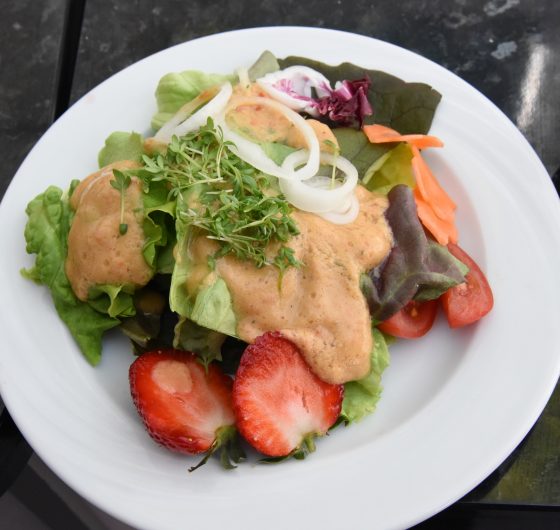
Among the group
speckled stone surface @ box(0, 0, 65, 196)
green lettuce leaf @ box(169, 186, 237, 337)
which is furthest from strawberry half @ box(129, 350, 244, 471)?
speckled stone surface @ box(0, 0, 65, 196)

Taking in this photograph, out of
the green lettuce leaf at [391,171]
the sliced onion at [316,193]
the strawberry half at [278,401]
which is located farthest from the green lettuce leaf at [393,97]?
the strawberry half at [278,401]

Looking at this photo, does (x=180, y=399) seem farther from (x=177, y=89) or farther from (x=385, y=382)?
(x=177, y=89)

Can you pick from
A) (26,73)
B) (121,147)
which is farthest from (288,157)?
(26,73)

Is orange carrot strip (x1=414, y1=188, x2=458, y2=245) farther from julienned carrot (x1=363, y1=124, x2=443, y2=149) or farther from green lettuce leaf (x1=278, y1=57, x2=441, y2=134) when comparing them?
green lettuce leaf (x1=278, y1=57, x2=441, y2=134)

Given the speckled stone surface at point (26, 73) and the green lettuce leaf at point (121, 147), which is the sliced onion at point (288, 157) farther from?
the speckled stone surface at point (26, 73)

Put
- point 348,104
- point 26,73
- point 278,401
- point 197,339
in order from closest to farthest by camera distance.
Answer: point 278,401 → point 197,339 → point 348,104 → point 26,73

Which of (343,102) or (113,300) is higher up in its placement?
(343,102)
